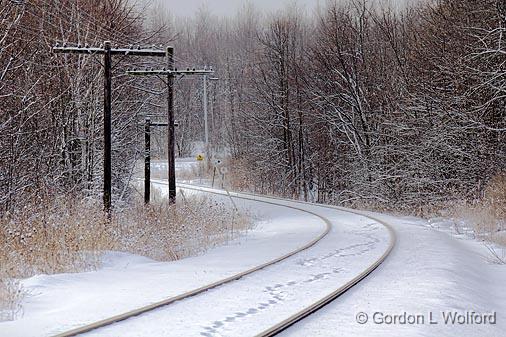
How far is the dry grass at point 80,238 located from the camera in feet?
34.2

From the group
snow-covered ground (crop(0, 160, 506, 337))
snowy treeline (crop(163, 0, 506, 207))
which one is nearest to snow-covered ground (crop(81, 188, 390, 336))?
snow-covered ground (crop(0, 160, 506, 337))

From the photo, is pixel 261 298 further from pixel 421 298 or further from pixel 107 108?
pixel 107 108

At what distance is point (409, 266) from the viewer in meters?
11.5

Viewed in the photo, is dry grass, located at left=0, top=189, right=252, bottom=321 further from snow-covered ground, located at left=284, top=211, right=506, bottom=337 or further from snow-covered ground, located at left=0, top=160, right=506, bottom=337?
snow-covered ground, located at left=284, top=211, right=506, bottom=337

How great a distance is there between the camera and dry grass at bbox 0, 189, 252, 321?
10.4 m

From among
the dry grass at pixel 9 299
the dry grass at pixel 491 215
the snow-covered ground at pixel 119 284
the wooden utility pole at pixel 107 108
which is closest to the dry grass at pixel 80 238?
the dry grass at pixel 9 299

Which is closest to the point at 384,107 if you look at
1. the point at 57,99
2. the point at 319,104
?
the point at 319,104

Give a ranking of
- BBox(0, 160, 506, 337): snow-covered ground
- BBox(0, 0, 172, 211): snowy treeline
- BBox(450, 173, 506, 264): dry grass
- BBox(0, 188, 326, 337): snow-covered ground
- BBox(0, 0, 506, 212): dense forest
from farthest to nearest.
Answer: BBox(0, 0, 506, 212): dense forest
BBox(0, 0, 172, 211): snowy treeline
BBox(450, 173, 506, 264): dry grass
BBox(0, 188, 326, 337): snow-covered ground
BBox(0, 160, 506, 337): snow-covered ground

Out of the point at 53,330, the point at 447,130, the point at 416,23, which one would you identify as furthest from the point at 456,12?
the point at 53,330

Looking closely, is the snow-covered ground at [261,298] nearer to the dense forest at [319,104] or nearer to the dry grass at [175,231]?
the dry grass at [175,231]

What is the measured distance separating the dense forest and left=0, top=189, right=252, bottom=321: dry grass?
8.38ft

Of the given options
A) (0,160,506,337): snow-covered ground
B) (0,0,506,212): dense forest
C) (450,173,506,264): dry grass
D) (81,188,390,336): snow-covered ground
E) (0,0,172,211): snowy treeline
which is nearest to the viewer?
(81,188,390,336): snow-covered ground

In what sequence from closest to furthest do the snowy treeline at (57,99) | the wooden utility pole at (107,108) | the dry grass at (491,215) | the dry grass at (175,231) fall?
1. the dry grass at (175,231)
2. the dry grass at (491,215)
3. the snowy treeline at (57,99)
4. the wooden utility pole at (107,108)

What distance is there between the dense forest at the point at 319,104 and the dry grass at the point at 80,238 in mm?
2556
